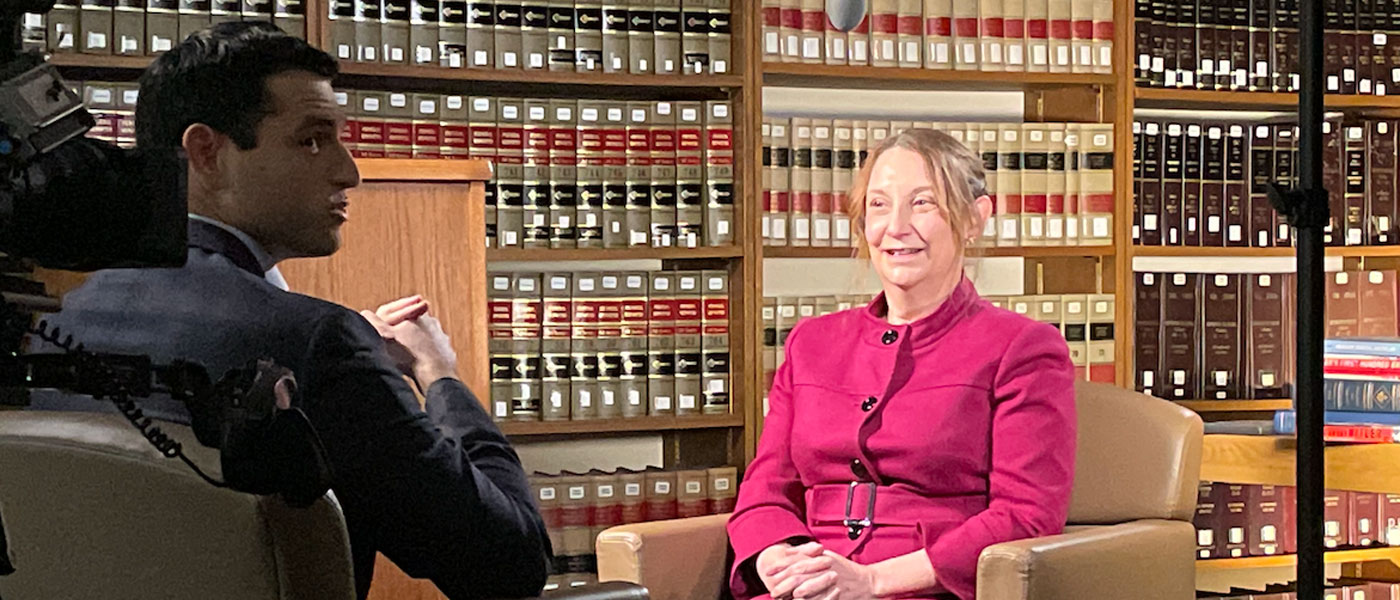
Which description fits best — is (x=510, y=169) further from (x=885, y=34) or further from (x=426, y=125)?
(x=885, y=34)

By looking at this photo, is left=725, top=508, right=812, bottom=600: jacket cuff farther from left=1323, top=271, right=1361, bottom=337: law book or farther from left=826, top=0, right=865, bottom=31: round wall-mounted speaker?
left=1323, top=271, right=1361, bottom=337: law book

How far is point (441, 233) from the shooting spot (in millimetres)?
1093

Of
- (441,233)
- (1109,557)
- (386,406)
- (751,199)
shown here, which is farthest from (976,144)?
(386,406)

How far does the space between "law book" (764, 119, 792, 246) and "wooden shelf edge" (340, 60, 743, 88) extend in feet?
0.46

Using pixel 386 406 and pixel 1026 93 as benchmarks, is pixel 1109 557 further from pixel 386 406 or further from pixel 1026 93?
pixel 1026 93

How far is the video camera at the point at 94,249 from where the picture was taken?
0.52 m

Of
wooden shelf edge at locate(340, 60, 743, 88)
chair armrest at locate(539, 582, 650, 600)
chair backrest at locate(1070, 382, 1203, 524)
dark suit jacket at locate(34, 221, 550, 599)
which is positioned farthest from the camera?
wooden shelf edge at locate(340, 60, 743, 88)

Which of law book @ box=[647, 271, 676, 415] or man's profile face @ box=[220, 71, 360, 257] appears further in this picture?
law book @ box=[647, 271, 676, 415]

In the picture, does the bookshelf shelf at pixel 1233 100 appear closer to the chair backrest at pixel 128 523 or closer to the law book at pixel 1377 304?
the law book at pixel 1377 304

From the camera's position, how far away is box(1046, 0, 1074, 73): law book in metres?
3.57

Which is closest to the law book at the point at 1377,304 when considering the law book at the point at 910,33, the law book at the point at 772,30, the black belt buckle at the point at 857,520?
the law book at the point at 910,33

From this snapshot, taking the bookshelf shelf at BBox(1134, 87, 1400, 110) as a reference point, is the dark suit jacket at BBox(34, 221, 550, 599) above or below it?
below

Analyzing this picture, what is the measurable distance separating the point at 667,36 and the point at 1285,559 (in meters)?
1.91

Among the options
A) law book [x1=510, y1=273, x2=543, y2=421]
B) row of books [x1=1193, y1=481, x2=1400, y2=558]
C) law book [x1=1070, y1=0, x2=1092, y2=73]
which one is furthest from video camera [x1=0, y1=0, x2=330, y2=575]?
row of books [x1=1193, y1=481, x2=1400, y2=558]
